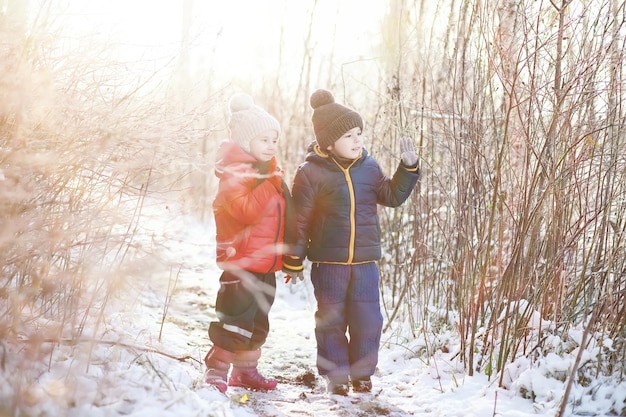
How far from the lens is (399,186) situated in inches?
133

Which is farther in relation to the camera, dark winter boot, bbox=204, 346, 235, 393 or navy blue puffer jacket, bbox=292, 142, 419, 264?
navy blue puffer jacket, bbox=292, 142, 419, 264

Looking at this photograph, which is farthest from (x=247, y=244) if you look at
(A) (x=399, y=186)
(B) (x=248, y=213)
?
(A) (x=399, y=186)

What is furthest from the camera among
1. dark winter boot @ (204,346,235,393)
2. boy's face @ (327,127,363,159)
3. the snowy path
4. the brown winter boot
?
boy's face @ (327,127,363,159)

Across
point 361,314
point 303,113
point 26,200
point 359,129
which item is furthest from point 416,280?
point 303,113

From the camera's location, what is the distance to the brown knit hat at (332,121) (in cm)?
339

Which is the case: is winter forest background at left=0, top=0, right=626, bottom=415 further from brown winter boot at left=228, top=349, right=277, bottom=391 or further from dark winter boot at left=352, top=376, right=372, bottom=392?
brown winter boot at left=228, top=349, right=277, bottom=391

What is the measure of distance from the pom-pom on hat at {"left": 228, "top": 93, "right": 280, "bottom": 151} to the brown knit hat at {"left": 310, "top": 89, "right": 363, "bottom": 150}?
10.0 inches

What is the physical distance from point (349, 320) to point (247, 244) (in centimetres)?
74

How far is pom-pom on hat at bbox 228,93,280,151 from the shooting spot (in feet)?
11.0

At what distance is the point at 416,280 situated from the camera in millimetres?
4609

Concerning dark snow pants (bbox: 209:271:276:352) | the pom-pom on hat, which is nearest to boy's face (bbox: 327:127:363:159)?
the pom-pom on hat

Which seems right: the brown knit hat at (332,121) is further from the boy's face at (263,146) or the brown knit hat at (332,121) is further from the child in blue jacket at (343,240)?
the boy's face at (263,146)

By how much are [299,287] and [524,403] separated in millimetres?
3536

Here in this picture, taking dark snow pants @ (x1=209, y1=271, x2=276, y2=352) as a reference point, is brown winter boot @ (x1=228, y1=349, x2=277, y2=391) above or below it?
below
